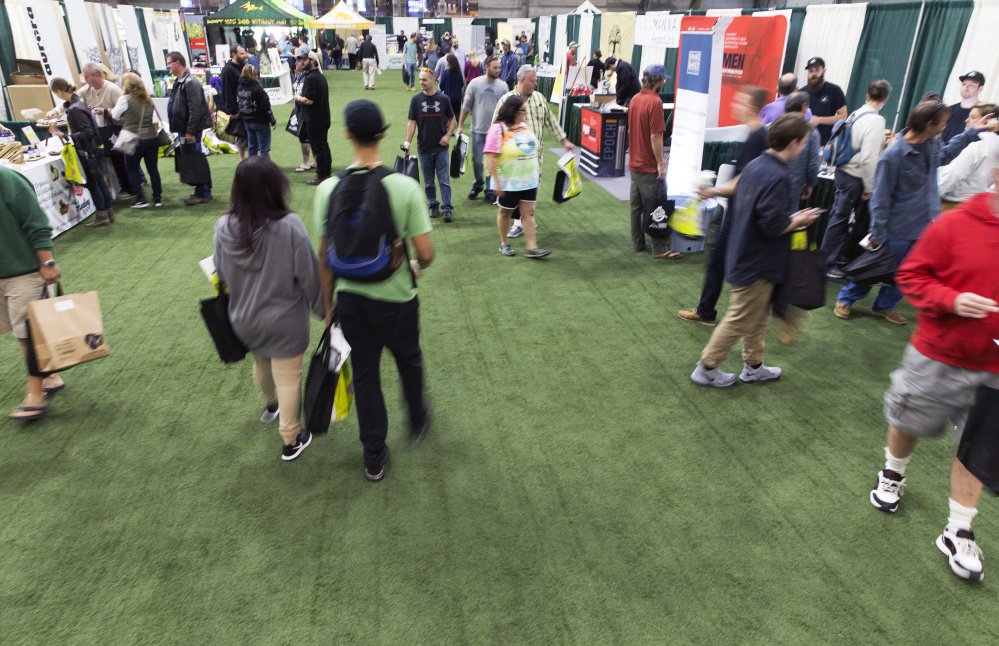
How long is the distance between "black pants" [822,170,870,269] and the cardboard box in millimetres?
11317

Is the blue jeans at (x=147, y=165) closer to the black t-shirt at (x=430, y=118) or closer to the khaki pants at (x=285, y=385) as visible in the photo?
the black t-shirt at (x=430, y=118)

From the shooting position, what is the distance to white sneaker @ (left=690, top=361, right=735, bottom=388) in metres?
4.07

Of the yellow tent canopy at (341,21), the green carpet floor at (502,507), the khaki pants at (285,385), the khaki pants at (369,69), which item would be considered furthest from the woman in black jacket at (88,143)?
the khaki pants at (369,69)

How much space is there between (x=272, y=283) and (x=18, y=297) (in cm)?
177

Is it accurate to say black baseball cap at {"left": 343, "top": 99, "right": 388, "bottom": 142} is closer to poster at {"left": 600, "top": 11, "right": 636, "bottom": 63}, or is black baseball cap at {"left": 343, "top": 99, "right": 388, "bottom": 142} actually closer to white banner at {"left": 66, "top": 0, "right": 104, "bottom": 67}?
white banner at {"left": 66, "top": 0, "right": 104, "bottom": 67}

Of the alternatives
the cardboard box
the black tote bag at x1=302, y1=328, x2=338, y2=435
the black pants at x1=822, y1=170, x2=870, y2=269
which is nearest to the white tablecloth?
the cardboard box

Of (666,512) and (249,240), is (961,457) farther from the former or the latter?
(249,240)

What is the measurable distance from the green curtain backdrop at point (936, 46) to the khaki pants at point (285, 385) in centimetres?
858

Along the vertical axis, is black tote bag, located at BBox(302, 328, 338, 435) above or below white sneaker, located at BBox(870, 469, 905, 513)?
above

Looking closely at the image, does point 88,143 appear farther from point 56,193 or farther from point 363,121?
point 363,121

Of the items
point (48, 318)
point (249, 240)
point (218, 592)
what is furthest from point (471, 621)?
point (48, 318)

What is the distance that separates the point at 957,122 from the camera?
21.8 feet

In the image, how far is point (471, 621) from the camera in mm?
2488

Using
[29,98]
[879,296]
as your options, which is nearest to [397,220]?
[879,296]
